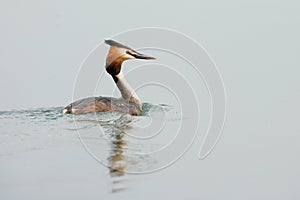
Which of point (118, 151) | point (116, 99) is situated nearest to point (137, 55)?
point (116, 99)

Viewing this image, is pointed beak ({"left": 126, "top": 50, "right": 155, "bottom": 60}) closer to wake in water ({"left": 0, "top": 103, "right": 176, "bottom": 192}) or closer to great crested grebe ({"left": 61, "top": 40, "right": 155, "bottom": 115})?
great crested grebe ({"left": 61, "top": 40, "right": 155, "bottom": 115})

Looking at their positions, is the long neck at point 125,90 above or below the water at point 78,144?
above

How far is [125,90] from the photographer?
8883 millimetres

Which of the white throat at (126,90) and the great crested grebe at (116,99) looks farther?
the white throat at (126,90)

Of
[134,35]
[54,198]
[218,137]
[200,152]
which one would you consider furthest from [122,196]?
[134,35]

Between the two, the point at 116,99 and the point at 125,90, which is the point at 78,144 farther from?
the point at 125,90

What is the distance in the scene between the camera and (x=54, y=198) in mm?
5578

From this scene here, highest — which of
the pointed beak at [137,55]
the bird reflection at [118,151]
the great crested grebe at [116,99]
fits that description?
the pointed beak at [137,55]

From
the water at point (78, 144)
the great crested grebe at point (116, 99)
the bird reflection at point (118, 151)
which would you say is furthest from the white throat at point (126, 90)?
the bird reflection at point (118, 151)

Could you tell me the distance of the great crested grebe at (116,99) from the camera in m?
8.30

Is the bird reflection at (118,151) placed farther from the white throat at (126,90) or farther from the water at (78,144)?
the white throat at (126,90)

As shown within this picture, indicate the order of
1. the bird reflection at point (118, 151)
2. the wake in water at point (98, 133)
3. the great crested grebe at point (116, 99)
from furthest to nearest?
the great crested grebe at point (116, 99) → the wake in water at point (98, 133) → the bird reflection at point (118, 151)

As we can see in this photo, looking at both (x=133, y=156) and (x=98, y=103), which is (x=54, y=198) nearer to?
(x=133, y=156)

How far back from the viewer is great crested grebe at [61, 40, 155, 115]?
8305 millimetres
